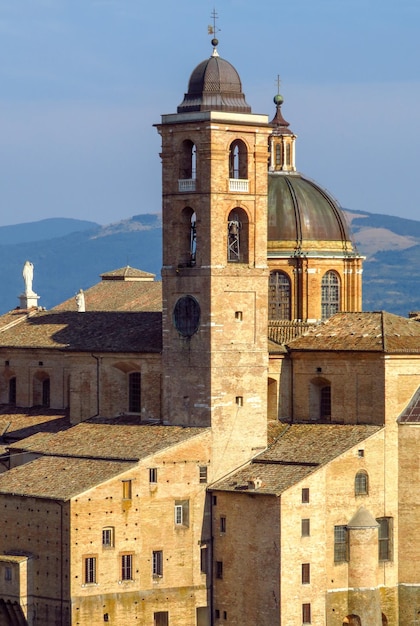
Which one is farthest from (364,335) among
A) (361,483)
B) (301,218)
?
(301,218)

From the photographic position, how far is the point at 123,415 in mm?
70188

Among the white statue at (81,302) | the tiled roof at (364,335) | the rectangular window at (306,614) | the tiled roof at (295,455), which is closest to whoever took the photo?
the rectangular window at (306,614)

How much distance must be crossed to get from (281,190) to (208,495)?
612 inches

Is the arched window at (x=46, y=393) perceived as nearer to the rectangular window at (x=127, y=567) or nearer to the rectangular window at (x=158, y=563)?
the rectangular window at (x=158, y=563)

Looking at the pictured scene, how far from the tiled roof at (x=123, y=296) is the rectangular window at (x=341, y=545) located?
18.7 m

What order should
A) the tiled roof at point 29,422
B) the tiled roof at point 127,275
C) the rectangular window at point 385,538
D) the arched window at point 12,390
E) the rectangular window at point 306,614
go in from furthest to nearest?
1. the tiled roof at point 127,275
2. the arched window at point 12,390
3. the tiled roof at point 29,422
4. the rectangular window at point 385,538
5. the rectangular window at point 306,614

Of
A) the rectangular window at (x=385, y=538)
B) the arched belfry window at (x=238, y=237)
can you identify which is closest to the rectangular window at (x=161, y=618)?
the rectangular window at (x=385, y=538)

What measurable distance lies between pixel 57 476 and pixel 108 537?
321 centimetres

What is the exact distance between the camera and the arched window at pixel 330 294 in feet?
244

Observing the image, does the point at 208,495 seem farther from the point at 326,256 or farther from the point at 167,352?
the point at 326,256

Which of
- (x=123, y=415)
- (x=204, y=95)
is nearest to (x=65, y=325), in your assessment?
(x=123, y=415)

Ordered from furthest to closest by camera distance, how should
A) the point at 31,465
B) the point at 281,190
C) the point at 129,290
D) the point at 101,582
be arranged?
the point at 129,290 → the point at 281,190 → the point at 31,465 → the point at 101,582

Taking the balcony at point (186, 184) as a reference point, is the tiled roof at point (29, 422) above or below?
below

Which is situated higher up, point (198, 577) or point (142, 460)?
point (142, 460)
